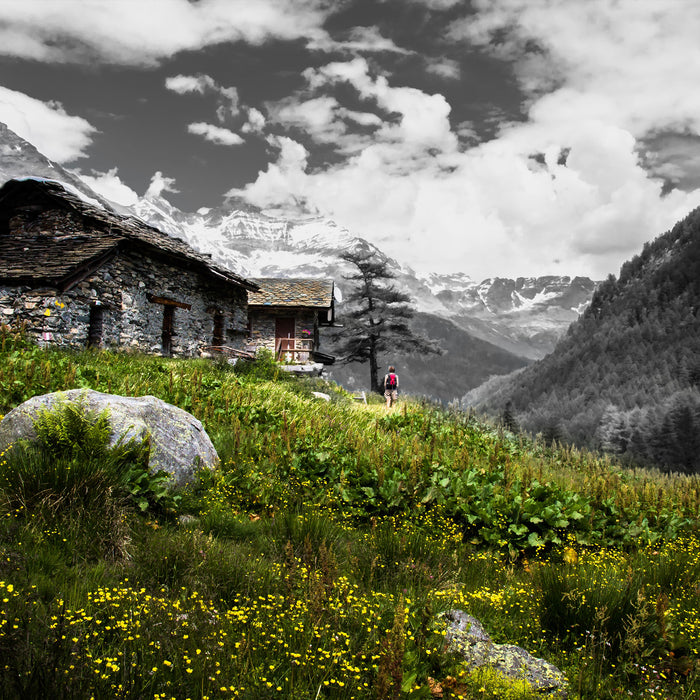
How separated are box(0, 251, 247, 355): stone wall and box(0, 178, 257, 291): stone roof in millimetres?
563

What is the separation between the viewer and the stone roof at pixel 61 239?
16547mm

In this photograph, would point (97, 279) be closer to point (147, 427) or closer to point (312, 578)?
point (147, 427)

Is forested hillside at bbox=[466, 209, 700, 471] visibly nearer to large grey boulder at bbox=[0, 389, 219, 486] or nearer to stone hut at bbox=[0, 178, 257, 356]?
stone hut at bbox=[0, 178, 257, 356]

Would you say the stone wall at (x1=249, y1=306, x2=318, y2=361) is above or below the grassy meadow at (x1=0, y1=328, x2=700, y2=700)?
above

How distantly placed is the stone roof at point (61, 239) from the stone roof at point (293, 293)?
1124cm

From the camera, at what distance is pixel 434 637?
315 cm

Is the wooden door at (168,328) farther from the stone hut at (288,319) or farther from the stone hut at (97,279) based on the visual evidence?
the stone hut at (288,319)

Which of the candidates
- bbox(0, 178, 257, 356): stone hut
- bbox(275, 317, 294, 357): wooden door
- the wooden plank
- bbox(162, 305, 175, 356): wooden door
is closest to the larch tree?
bbox(275, 317, 294, 357): wooden door

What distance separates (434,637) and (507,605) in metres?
1.30

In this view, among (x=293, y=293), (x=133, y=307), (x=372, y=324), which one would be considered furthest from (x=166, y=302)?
(x=372, y=324)

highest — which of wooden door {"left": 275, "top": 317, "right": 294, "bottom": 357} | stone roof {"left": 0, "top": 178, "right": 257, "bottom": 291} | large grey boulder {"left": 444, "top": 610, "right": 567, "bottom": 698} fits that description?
stone roof {"left": 0, "top": 178, "right": 257, "bottom": 291}

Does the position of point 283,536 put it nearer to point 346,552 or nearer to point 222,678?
→ point 346,552

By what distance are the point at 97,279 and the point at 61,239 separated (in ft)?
11.6

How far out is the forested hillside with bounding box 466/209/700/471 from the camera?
91.3m
